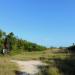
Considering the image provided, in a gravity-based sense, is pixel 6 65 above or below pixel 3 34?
below

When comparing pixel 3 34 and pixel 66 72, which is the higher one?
pixel 3 34

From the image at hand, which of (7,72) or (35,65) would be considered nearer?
(7,72)

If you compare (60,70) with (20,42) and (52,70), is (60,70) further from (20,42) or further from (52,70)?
(20,42)

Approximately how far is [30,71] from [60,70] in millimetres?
2297

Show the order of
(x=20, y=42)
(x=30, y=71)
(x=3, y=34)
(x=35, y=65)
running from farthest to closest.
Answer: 1. (x=20, y=42)
2. (x=3, y=34)
3. (x=35, y=65)
4. (x=30, y=71)

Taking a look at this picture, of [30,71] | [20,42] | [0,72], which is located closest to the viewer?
[0,72]

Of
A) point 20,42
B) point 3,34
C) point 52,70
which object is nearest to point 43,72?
point 52,70

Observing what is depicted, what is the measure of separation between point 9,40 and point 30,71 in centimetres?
1931

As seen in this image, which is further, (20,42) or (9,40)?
(20,42)

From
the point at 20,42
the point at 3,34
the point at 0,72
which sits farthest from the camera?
the point at 20,42

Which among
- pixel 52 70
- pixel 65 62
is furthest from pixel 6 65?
pixel 65 62

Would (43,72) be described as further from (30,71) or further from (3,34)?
(3,34)

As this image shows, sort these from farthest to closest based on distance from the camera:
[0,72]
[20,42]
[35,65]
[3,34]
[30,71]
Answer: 1. [20,42]
2. [3,34]
3. [35,65]
4. [30,71]
5. [0,72]

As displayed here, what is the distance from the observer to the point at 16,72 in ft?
60.6
